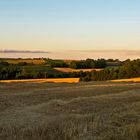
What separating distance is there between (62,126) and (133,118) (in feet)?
12.2

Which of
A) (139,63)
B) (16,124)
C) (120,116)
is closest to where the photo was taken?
(16,124)

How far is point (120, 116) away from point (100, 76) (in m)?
81.2

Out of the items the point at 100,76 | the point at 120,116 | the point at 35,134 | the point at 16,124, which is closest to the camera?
the point at 35,134

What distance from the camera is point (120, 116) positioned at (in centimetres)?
1647

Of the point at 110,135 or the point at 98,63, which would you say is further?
the point at 98,63

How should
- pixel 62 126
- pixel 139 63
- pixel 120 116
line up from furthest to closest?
1. pixel 139 63
2. pixel 120 116
3. pixel 62 126

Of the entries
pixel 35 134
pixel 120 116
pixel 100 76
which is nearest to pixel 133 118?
pixel 120 116

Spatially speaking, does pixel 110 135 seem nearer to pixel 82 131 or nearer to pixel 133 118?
pixel 82 131

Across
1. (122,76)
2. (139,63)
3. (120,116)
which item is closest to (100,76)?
(122,76)

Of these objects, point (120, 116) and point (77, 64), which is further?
point (77, 64)

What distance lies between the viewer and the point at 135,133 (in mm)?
12133

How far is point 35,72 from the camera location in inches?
3935

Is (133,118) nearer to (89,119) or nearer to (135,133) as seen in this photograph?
(89,119)

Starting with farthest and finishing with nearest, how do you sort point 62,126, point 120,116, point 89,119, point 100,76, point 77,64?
1. point 77,64
2. point 100,76
3. point 120,116
4. point 89,119
5. point 62,126
